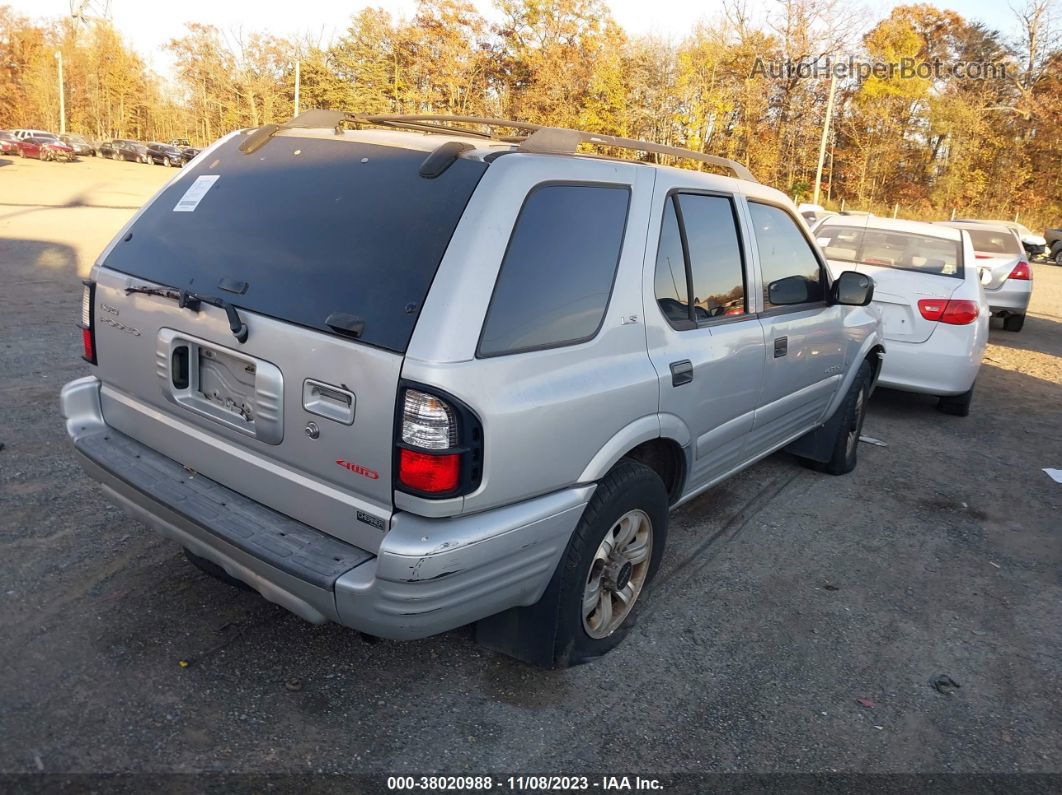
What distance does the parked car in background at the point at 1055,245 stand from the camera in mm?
30453

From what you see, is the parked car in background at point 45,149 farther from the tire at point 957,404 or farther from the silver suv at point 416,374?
Result: the silver suv at point 416,374

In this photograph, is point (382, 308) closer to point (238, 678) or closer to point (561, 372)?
point (561, 372)

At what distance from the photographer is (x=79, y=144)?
53.3 metres

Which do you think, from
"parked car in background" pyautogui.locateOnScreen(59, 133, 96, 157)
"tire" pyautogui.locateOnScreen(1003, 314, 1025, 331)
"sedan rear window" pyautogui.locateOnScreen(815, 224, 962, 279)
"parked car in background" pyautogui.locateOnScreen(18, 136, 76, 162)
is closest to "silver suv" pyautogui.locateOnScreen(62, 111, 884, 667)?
"sedan rear window" pyautogui.locateOnScreen(815, 224, 962, 279)

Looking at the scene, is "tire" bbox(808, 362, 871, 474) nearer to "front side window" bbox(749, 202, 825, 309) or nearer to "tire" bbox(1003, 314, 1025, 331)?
"front side window" bbox(749, 202, 825, 309)

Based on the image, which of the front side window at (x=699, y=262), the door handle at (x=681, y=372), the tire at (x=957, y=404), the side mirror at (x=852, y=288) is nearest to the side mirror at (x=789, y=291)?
the side mirror at (x=852, y=288)

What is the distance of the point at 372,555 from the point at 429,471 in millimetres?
350

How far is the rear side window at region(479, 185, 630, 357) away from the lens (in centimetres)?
247

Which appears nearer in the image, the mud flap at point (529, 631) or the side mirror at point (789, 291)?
the mud flap at point (529, 631)

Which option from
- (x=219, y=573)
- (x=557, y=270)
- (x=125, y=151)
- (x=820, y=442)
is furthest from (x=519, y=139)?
(x=125, y=151)

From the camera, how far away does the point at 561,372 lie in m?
2.62

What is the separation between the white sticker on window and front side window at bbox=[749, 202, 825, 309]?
2.41 metres

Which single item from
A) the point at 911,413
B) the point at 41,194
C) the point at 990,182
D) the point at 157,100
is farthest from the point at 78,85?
the point at 911,413

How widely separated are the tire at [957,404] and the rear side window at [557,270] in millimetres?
5573
